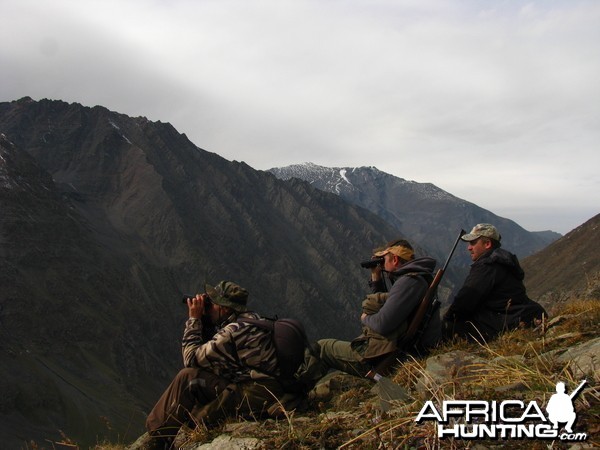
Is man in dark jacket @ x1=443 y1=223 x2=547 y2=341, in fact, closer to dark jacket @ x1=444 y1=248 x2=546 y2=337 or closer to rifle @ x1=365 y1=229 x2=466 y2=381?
dark jacket @ x1=444 y1=248 x2=546 y2=337

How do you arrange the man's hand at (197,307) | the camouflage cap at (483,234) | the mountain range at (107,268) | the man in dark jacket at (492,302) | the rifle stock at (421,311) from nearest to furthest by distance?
1. the man's hand at (197,307)
2. the rifle stock at (421,311)
3. the man in dark jacket at (492,302)
4. the camouflage cap at (483,234)
5. the mountain range at (107,268)

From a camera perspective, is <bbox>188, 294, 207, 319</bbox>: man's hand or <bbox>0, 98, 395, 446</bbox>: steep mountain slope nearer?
<bbox>188, 294, 207, 319</bbox>: man's hand

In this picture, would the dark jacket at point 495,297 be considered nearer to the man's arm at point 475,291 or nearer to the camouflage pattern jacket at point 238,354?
the man's arm at point 475,291

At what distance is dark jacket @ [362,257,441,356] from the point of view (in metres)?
6.02

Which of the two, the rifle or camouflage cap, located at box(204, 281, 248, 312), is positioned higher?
camouflage cap, located at box(204, 281, 248, 312)

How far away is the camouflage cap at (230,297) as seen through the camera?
5855mm

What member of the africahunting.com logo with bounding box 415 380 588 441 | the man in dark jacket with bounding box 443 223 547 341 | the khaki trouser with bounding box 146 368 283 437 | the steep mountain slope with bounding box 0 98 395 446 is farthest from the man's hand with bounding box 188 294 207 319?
the steep mountain slope with bounding box 0 98 395 446

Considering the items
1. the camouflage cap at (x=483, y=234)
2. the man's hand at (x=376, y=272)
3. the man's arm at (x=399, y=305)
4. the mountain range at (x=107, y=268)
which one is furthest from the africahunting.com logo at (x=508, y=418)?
the mountain range at (x=107, y=268)

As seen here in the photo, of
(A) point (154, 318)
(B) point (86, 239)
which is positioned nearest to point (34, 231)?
(B) point (86, 239)

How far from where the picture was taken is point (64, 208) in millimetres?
129000

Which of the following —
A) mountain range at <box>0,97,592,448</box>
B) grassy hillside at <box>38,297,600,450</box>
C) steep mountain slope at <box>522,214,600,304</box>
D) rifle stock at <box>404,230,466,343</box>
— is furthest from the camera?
steep mountain slope at <box>522,214,600,304</box>

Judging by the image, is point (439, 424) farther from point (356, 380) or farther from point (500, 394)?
point (356, 380)

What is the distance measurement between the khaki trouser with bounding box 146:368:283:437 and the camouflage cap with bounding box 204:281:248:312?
0.80 m

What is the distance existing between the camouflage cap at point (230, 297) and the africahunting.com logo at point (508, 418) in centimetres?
289
